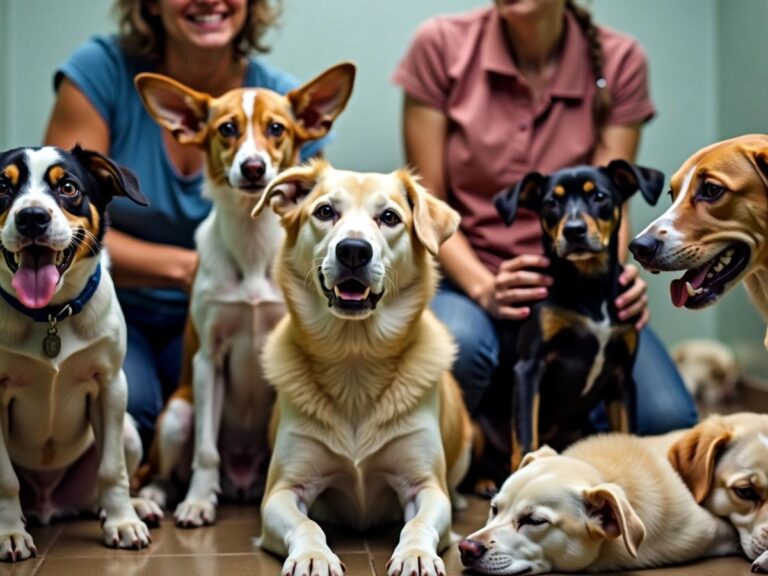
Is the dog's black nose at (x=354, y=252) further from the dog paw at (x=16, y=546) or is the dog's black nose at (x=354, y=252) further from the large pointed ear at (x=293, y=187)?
the dog paw at (x=16, y=546)

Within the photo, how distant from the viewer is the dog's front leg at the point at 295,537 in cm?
202

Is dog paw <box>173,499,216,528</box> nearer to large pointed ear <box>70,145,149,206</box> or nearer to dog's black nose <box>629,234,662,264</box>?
large pointed ear <box>70,145,149,206</box>

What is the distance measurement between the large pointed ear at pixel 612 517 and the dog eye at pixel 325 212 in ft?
2.77

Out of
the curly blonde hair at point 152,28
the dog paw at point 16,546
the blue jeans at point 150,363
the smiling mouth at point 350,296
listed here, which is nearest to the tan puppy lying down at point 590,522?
the smiling mouth at point 350,296

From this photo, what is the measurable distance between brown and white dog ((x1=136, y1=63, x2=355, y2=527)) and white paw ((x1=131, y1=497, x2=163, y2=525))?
0.06 metres

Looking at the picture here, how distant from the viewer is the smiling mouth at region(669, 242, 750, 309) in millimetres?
2059

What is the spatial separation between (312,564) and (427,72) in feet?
6.16

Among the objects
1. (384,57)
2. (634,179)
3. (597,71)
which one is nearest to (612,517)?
(634,179)

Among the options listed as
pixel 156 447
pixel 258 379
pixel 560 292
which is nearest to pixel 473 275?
pixel 560 292

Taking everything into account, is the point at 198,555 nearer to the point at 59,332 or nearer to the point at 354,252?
the point at 59,332

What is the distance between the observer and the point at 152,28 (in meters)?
3.22

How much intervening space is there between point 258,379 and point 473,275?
766 mm

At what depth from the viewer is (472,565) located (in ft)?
6.81

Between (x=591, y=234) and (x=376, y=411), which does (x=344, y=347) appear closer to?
(x=376, y=411)
